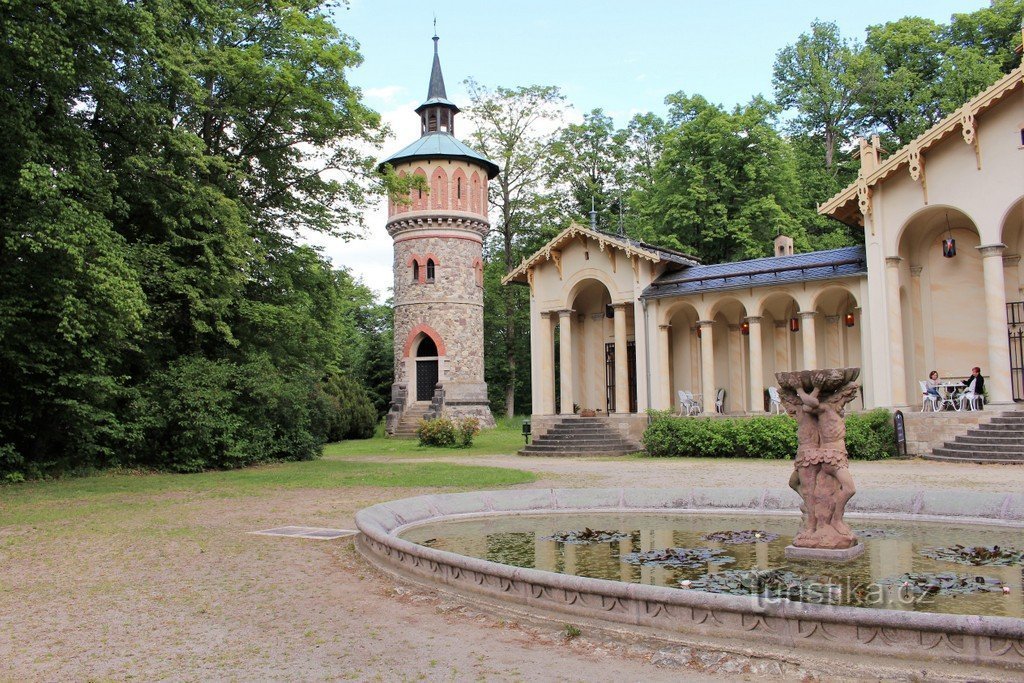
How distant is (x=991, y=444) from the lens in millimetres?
18797

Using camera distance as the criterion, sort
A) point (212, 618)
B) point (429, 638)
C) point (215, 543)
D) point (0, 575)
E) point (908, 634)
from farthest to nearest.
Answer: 1. point (215, 543)
2. point (0, 575)
3. point (212, 618)
4. point (429, 638)
5. point (908, 634)

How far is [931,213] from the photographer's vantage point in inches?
870

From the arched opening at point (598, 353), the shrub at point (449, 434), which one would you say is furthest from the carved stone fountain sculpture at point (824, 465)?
the shrub at point (449, 434)

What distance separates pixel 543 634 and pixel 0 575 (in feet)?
20.5

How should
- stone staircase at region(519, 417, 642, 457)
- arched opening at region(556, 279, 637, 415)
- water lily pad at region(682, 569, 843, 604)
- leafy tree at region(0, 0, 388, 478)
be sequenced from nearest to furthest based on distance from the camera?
water lily pad at region(682, 569, 843, 604)
leafy tree at region(0, 0, 388, 478)
stone staircase at region(519, 417, 642, 457)
arched opening at region(556, 279, 637, 415)

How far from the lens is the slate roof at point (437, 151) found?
40656 mm

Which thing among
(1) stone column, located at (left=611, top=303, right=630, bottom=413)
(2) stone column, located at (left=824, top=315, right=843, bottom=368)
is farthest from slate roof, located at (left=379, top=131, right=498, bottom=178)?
(2) stone column, located at (left=824, top=315, right=843, bottom=368)

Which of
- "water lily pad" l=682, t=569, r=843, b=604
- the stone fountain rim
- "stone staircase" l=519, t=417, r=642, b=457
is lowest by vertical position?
"water lily pad" l=682, t=569, r=843, b=604

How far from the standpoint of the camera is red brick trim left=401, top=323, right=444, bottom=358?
40.5m

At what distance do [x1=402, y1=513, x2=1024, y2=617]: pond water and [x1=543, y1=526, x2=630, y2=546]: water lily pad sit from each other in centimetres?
2

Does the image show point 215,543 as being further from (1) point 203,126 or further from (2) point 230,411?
(1) point 203,126

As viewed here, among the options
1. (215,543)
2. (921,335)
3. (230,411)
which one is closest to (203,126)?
(230,411)

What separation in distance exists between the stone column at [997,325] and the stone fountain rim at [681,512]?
36.6ft

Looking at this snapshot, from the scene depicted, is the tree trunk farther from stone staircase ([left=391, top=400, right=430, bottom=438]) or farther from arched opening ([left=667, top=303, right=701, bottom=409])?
arched opening ([left=667, top=303, right=701, bottom=409])
